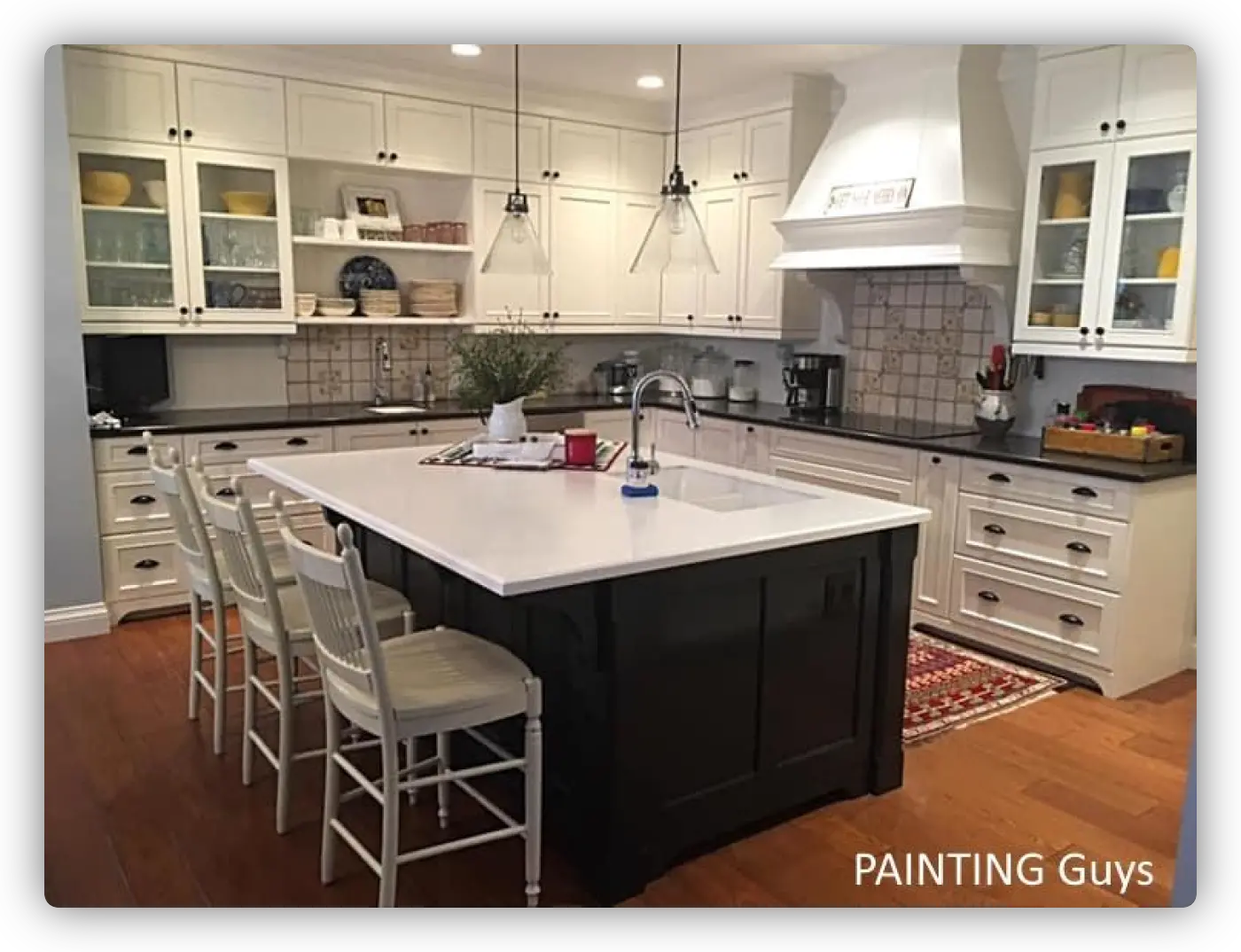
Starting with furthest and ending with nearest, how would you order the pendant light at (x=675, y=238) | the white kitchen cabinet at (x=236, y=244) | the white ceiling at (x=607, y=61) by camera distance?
the white ceiling at (x=607, y=61) → the white kitchen cabinet at (x=236, y=244) → the pendant light at (x=675, y=238)

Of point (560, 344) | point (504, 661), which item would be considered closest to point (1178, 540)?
point (504, 661)

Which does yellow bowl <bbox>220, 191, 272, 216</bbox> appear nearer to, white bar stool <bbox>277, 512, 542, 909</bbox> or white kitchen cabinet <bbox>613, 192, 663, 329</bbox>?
white kitchen cabinet <bbox>613, 192, 663, 329</bbox>

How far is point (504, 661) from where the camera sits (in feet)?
8.07

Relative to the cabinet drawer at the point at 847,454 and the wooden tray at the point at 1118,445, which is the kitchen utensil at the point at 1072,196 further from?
the cabinet drawer at the point at 847,454

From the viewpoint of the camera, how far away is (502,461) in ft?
11.5

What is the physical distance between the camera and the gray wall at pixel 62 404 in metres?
3.83

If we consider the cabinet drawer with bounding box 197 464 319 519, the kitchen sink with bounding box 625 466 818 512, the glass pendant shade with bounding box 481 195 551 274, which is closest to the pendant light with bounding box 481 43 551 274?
the glass pendant shade with bounding box 481 195 551 274

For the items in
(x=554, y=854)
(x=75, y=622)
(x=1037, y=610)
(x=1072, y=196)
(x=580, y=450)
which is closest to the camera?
(x=554, y=854)

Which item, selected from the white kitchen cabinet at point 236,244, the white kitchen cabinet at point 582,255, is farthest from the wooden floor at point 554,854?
the white kitchen cabinet at point 582,255

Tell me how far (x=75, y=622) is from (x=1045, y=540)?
12.9 feet

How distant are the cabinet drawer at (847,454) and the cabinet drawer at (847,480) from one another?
0.02 meters

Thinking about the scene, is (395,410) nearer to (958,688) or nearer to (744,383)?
(744,383)

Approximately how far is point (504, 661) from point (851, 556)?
3.29ft

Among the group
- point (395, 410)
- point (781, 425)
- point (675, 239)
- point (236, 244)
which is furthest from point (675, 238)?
point (236, 244)
